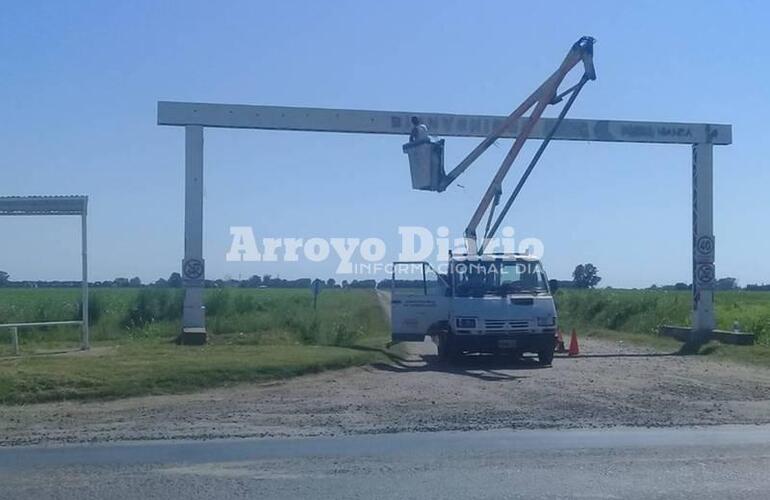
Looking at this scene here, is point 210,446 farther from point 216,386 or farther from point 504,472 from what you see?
point 216,386

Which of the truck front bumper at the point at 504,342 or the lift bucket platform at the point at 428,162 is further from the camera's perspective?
the lift bucket platform at the point at 428,162

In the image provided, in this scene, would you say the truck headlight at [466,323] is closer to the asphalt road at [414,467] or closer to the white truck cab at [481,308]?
the white truck cab at [481,308]

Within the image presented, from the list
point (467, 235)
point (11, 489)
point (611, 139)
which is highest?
point (611, 139)

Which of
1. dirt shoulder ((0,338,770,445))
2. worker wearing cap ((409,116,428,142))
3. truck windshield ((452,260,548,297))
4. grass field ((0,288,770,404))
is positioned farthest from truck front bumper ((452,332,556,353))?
worker wearing cap ((409,116,428,142))

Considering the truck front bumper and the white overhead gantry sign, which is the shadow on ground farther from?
the white overhead gantry sign

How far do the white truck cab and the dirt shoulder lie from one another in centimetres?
99

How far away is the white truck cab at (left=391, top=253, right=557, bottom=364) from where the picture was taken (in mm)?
22391

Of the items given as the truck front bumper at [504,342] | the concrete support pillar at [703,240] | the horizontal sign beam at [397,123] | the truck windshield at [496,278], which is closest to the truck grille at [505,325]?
the truck front bumper at [504,342]

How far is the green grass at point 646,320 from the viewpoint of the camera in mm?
26188

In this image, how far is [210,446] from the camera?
12258 millimetres

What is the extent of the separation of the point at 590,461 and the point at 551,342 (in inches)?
455

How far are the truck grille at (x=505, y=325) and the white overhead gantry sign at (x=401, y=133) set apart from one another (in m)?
6.37

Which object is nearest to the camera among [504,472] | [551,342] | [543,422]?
[504,472]

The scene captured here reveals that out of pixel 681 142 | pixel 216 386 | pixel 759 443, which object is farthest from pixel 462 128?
pixel 759 443
